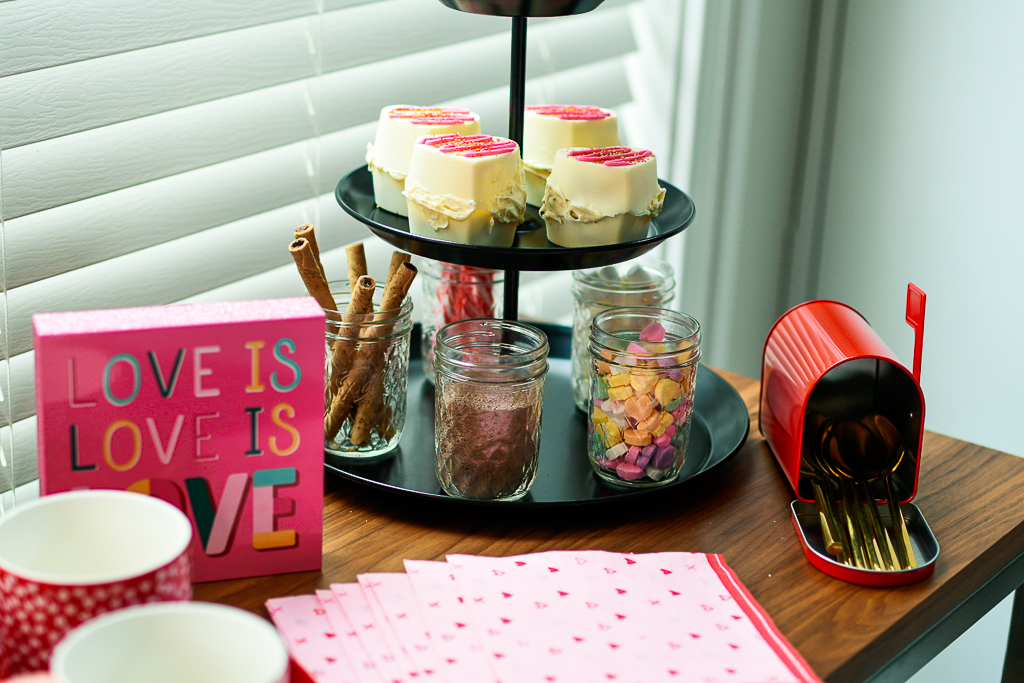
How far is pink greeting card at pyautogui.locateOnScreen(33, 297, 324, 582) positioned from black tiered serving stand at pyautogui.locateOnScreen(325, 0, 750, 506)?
0.13 m

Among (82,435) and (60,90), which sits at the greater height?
(60,90)

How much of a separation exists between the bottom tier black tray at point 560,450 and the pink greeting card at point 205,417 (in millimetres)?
132

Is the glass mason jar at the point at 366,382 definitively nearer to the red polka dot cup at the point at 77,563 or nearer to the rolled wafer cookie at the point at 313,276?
the rolled wafer cookie at the point at 313,276

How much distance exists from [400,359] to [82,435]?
31 centimetres

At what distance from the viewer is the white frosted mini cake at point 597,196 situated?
87 centimetres

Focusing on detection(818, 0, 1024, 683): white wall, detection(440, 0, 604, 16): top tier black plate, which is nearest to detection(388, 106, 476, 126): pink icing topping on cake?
detection(440, 0, 604, 16): top tier black plate

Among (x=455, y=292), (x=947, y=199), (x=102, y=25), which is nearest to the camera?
(x=102, y=25)

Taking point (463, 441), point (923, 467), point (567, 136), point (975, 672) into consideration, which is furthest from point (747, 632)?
point (975, 672)

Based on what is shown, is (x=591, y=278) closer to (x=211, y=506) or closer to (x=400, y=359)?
(x=400, y=359)

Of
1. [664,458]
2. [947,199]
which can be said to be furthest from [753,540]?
[947,199]

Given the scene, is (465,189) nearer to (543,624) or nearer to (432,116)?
(432,116)

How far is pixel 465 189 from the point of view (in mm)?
840

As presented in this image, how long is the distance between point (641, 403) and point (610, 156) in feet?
0.74

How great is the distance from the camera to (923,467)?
3.19 feet
